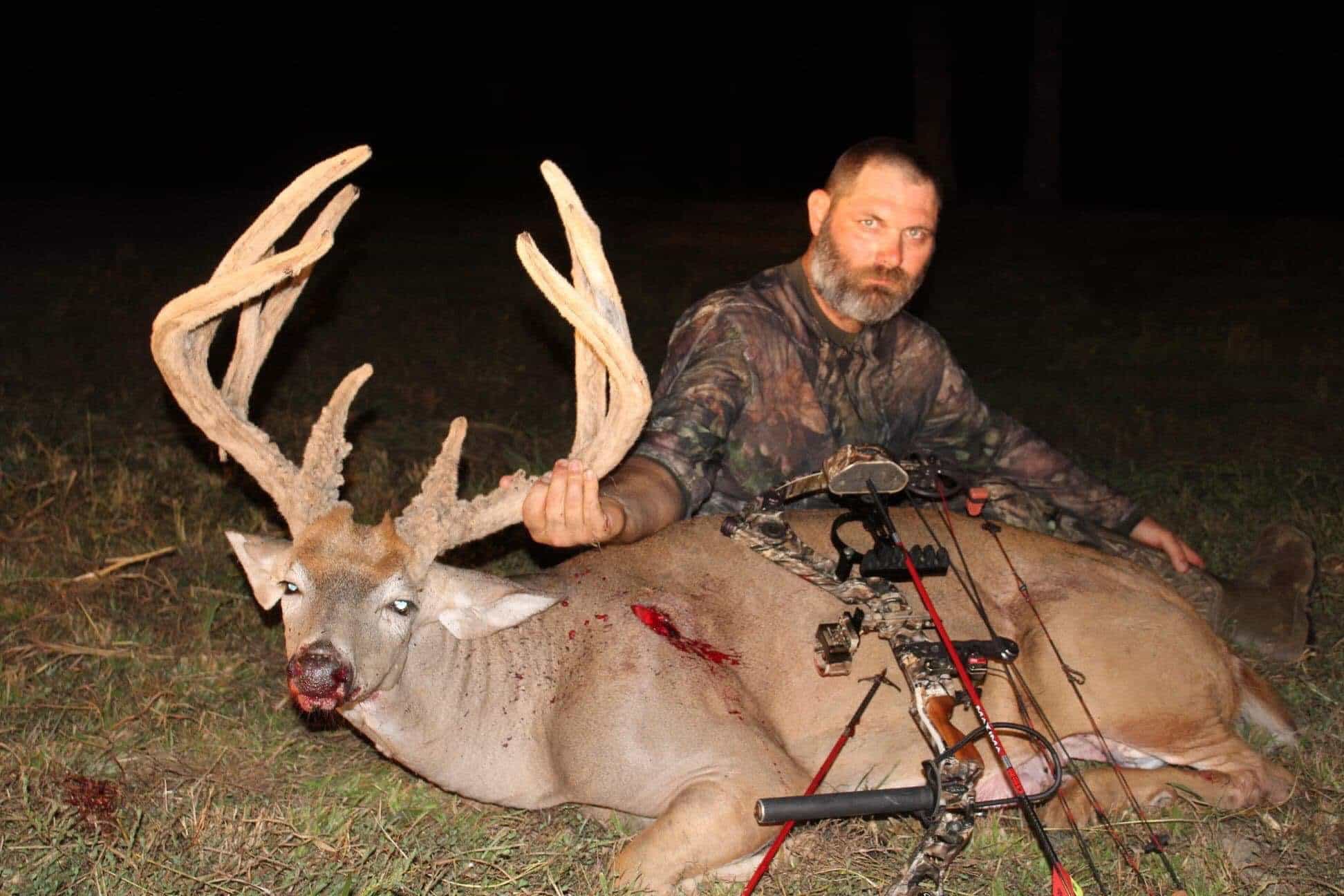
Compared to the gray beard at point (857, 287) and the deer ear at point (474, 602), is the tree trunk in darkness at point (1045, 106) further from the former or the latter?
the deer ear at point (474, 602)

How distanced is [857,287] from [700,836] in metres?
2.16

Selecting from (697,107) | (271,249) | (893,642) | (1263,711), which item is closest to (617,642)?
(893,642)

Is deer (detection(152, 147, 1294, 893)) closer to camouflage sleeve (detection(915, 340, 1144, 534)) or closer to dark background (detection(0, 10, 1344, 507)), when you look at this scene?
camouflage sleeve (detection(915, 340, 1144, 534))

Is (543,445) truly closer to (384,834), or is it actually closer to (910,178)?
(910,178)

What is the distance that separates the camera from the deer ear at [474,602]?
3.96 metres

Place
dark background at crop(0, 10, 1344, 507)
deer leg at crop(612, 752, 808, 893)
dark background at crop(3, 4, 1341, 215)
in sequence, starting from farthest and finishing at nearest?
dark background at crop(3, 4, 1341, 215) → dark background at crop(0, 10, 1344, 507) → deer leg at crop(612, 752, 808, 893)

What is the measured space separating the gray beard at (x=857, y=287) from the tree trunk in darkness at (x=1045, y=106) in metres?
14.6

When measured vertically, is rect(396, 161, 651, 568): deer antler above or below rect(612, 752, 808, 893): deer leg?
above

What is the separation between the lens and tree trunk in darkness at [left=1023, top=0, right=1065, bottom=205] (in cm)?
1900

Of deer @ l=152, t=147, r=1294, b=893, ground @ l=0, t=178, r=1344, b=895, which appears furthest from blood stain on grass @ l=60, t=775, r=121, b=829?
deer @ l=152, t=147, r=1294, b=893

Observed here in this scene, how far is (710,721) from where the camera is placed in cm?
395

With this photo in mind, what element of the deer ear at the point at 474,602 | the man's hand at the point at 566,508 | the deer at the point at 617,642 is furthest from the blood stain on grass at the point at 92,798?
the man's hand at the point at 566,508

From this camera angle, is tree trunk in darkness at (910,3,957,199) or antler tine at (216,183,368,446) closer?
antler tine at (216,183,368,446)

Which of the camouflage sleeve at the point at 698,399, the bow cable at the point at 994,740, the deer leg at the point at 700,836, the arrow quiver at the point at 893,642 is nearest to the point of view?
the bow cable at the point at 994,740
